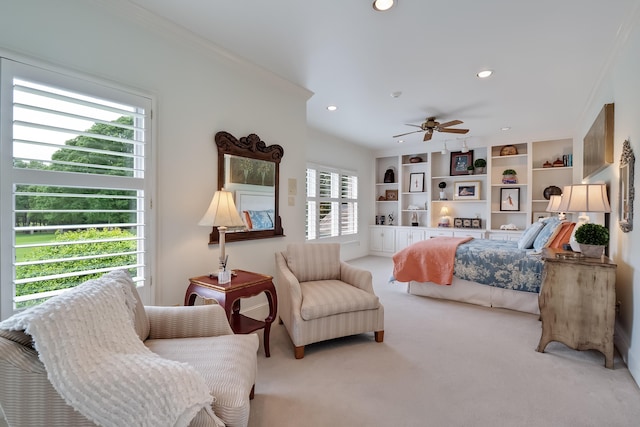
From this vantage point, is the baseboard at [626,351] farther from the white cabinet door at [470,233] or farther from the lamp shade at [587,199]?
the white cabinet door at [470,233]

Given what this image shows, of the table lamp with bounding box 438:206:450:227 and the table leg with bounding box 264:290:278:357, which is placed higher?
the table lamp with bounding box 438:206:450:227

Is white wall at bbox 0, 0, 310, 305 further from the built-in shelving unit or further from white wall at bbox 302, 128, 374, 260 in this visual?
the built-in shelving unit

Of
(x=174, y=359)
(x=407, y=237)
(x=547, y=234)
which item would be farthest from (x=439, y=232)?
(x=174, y=359)

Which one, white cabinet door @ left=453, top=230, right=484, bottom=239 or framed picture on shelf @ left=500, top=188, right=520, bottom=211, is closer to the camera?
framed picture on shelf @ left=500, top=188, right=520, bottom=211

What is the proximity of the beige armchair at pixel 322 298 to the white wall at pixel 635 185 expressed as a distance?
1809mm

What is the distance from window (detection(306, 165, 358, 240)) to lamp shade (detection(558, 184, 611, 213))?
3.73 metres

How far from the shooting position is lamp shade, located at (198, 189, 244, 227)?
237 cm

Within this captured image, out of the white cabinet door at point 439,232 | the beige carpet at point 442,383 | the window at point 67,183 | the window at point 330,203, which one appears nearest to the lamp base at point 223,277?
the window at point 67,183

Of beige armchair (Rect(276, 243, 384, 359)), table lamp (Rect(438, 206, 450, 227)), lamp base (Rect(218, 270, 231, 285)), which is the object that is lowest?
beige armchair (Rect(276, 243, 384, 359))

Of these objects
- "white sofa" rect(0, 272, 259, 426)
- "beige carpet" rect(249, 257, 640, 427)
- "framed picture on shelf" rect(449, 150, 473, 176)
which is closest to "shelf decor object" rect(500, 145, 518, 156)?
"framed picture on shelf" rect(449, 150, 473, 176)

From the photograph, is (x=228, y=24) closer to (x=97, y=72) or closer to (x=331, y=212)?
(x=97, y=72)

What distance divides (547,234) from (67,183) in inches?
186

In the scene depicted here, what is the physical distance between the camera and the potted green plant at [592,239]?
8.37 feet

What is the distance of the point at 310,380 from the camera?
216cm
